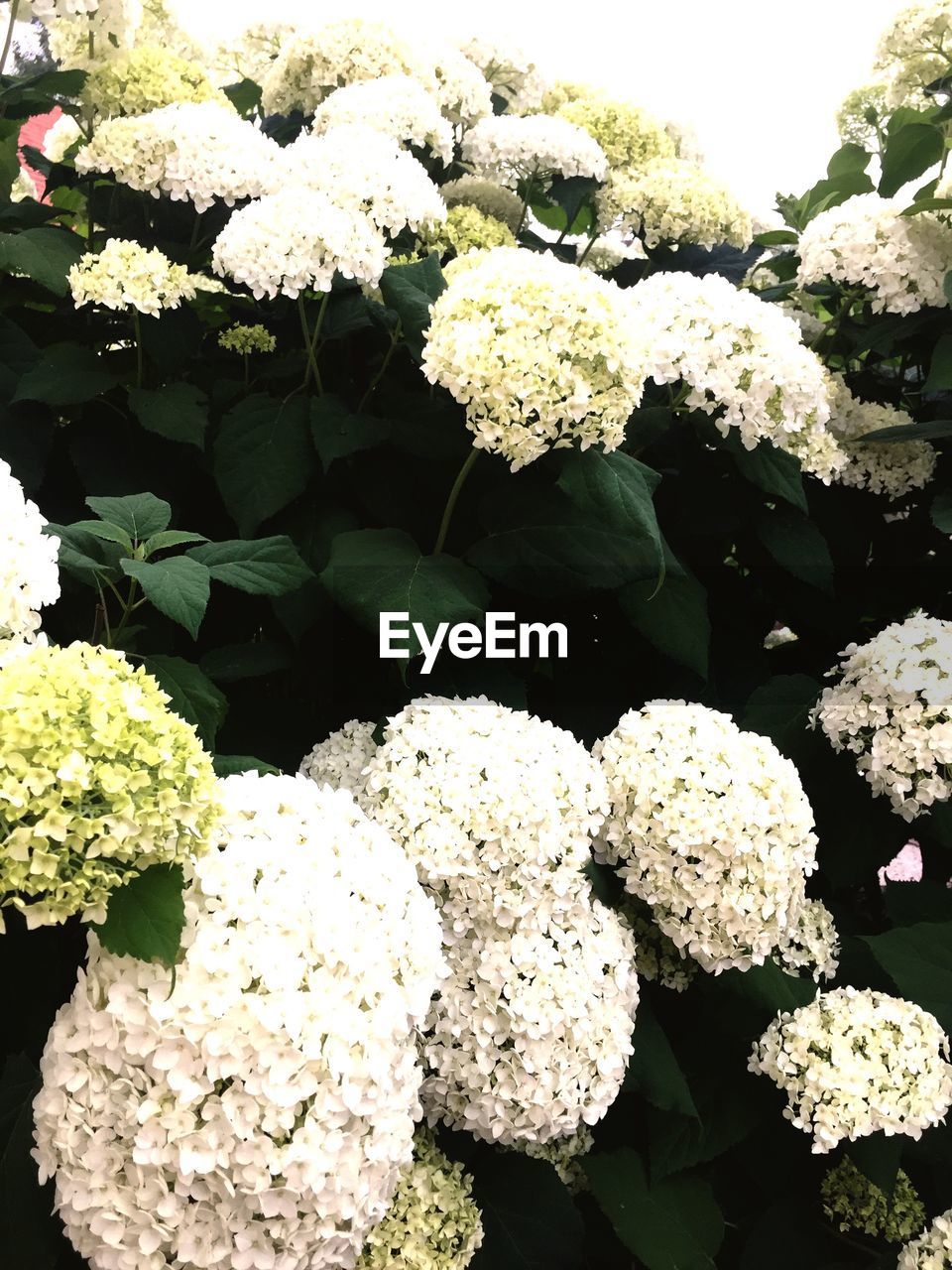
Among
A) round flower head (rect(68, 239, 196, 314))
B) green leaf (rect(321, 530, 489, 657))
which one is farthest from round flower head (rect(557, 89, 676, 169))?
green leaf (rect(321, 530, 489, 657))

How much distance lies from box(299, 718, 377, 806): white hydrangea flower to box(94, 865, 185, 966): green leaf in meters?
0.56

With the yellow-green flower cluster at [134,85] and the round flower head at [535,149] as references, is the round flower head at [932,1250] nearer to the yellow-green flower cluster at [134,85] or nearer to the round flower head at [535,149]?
the round flower head at [535,149]

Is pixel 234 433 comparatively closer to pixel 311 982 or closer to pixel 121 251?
pixel 121 251

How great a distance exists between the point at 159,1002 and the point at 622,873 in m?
0.71

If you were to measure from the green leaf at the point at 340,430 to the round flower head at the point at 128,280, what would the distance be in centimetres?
26

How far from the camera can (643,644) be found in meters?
1.84

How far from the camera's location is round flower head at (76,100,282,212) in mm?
1629

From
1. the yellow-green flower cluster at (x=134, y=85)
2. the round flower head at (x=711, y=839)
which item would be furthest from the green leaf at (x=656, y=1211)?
the yellow-green flower cluster at (x=134, y=85)

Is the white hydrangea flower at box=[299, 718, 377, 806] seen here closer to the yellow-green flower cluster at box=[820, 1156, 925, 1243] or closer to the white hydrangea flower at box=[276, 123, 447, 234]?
the white hydrangea flower at box=[276, 123, 447, 234]

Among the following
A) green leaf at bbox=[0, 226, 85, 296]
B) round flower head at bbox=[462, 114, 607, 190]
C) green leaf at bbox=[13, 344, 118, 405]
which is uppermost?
round flower head at bbox=[462, 114, 607, 190]

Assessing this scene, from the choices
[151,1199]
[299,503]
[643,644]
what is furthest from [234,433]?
[151,1199]

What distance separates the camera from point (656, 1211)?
1.35m

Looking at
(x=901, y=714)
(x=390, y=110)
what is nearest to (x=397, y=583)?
(x=901, y=714)

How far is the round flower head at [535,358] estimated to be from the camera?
50.8 inches
